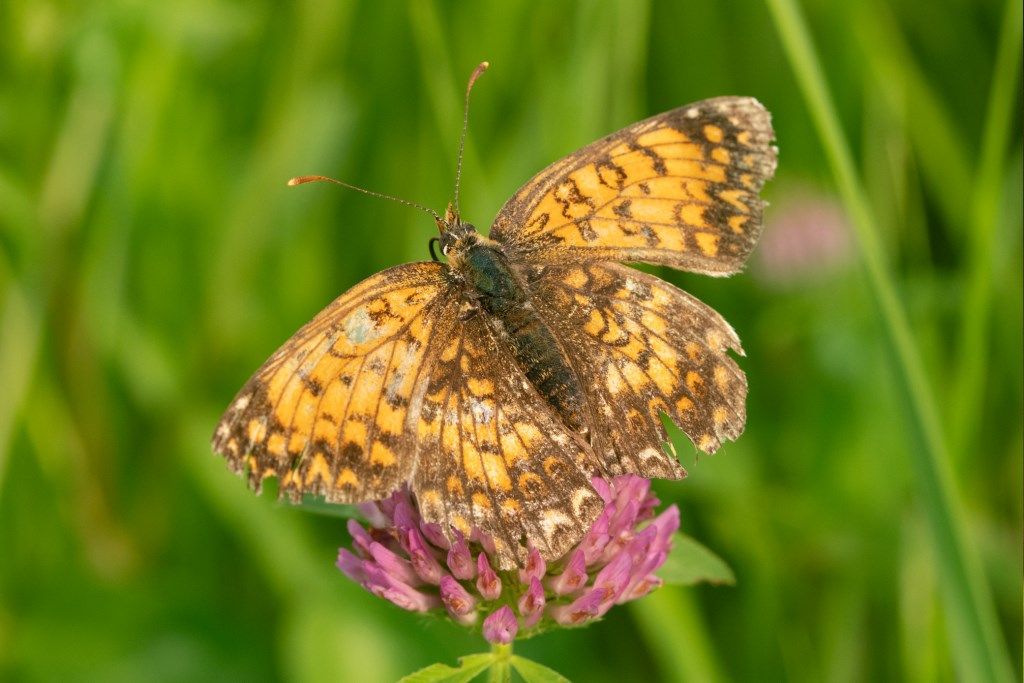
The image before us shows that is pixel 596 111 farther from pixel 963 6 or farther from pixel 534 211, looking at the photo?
pixel 963 6

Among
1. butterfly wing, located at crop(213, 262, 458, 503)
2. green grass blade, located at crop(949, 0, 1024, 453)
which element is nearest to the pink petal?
butterfly wing, located at crop(213, 262, 458, 503)

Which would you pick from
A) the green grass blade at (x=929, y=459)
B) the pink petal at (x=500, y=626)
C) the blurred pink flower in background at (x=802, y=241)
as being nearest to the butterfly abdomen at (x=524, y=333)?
the pink petal at (x=500, y=626)

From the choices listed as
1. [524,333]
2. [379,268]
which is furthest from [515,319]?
[379,268]

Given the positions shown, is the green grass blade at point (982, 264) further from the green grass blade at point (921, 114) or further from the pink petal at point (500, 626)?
the pink petal at point (500, 626)

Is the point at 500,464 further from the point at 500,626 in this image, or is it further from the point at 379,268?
the point at 379,268

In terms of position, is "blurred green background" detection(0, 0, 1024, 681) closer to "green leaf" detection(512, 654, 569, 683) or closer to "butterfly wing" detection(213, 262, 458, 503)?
"green leaf" detection(512, 654, 569, 683)

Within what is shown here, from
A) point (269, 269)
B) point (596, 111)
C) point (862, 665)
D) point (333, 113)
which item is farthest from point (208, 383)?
point (862, 665)
